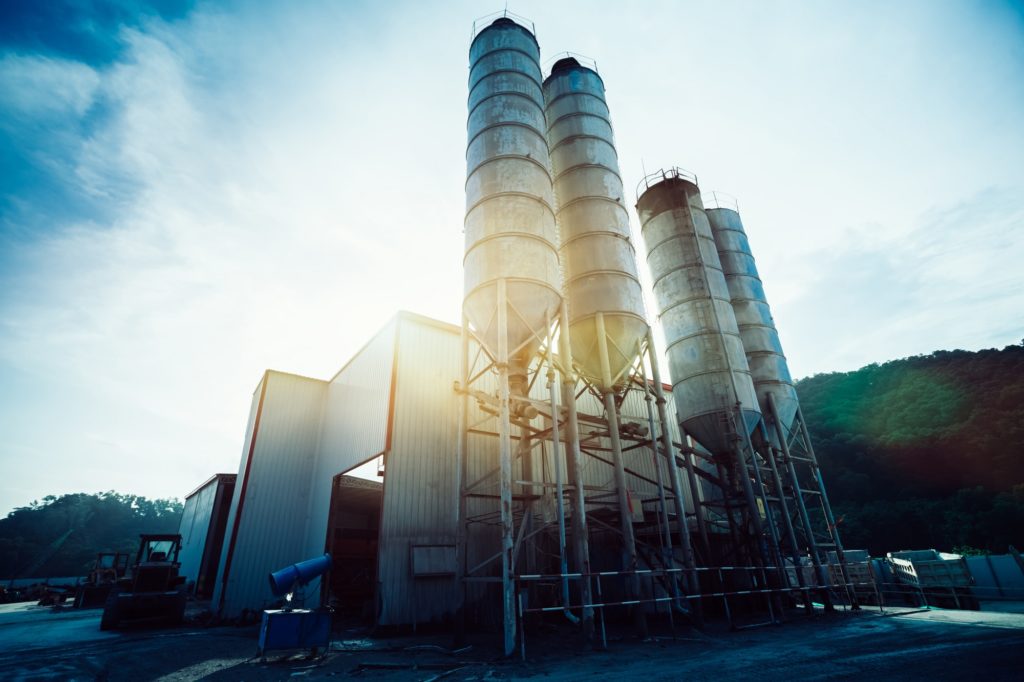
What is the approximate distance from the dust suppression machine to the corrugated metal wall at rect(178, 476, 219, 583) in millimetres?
18304

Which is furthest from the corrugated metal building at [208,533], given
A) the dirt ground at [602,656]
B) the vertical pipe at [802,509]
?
A: the vertical pipe at [802,509]

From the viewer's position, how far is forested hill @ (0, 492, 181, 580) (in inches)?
2445

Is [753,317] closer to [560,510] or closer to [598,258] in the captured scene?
[598,258]

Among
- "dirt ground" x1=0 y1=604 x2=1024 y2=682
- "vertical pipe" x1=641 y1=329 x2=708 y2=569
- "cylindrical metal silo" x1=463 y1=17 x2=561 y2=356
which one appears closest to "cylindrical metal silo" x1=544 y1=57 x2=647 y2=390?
"vertical pipe" x1=641 y1=329 x2=708 y2=569

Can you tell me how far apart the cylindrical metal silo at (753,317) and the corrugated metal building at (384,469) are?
17.0 ft

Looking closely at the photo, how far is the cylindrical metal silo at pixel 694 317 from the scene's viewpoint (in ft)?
48.4

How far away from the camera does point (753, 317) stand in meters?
18.6

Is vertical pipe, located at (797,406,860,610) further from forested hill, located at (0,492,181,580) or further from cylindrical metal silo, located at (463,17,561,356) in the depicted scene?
forested hill, located at (0,492,181,580)

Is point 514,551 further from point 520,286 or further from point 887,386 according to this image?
point 887,386

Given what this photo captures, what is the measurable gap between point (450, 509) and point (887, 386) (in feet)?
173

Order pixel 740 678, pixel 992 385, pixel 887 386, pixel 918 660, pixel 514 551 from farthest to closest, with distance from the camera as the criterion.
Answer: pixel 887 386, pixel 992 385, pixel 514 551, pixel 918 660, pixel 740 678

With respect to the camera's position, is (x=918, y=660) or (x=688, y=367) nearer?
(x=918, y=660)

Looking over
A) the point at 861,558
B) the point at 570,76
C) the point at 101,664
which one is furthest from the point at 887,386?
the point at 101,664

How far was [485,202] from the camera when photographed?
39.9 ft
